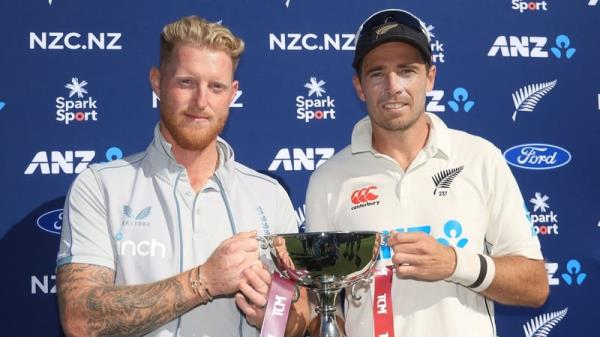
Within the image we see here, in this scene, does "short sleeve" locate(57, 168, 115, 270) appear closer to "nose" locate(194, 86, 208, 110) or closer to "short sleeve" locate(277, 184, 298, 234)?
"nose" locate(194, 86, 208, 110)

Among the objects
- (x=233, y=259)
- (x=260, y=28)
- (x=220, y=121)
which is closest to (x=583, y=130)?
(x=260, y=28)

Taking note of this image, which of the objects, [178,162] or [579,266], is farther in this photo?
[579,266]

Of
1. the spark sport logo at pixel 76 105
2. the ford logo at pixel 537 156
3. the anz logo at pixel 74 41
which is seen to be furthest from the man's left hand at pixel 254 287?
the ford logo at pixel 537 156

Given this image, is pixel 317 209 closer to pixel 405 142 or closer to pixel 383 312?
pixel 405 142

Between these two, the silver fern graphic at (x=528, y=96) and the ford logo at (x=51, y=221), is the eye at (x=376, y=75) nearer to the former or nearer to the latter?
the silver fern graphic at (x=528, y=96)

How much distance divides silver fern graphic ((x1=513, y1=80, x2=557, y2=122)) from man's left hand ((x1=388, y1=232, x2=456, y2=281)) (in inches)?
53.5

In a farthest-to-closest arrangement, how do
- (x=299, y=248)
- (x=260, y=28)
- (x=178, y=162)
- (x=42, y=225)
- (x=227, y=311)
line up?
1. (x=260, y=28)
2. (x=42, y=225)
3. (x=178, y=162)
4. (x=227, y=311)
5. (x=299, y=248)

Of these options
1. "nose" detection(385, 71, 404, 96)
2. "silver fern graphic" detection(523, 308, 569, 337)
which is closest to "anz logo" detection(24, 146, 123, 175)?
"nose" detection(385, 71, 404, 96)

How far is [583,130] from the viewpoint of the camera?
2.90 m

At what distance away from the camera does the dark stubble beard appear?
2.00m

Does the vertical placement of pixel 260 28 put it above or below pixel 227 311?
above

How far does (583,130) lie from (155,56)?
1.87 metres

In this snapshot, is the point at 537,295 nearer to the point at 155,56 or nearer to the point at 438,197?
the point at 438,197

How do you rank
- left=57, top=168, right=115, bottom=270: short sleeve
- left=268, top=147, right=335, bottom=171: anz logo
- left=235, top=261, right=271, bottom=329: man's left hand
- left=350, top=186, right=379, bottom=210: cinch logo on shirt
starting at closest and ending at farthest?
left=235, top=261, right=271, bottom=329: man's left hand < left=57, top=168, right=115, bottom=270: short sleeve < left=350, top=186, right=379, bottom=210: cinch logo on shirt < left=268, top=147, right=335, bottom=171: anz logo
